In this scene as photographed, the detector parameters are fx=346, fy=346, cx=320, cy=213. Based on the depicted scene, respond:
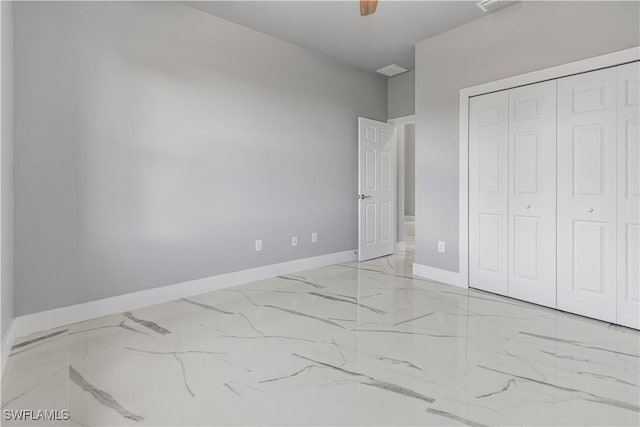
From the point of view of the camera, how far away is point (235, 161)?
360 centimetres

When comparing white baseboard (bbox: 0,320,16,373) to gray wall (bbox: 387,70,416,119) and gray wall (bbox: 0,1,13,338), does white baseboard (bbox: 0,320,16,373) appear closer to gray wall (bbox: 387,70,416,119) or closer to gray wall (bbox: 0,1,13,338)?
gray wall (bbox: 0,1,13,338)

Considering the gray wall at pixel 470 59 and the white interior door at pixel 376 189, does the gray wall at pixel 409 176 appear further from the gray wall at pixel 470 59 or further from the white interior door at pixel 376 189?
the gray wall at pixel 470 59

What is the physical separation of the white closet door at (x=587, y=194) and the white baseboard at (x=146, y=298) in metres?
2.65

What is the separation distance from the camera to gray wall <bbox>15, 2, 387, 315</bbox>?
2482 millimetres

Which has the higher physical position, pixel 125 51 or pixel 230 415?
pixel 125 51

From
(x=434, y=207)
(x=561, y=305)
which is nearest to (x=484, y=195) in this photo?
(x=434, y=207)

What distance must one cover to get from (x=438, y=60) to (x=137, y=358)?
3878mm

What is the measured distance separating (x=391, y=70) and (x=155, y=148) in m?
3.42

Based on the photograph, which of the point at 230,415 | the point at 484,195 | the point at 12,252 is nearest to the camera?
the point at 230,415

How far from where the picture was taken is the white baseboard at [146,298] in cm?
247

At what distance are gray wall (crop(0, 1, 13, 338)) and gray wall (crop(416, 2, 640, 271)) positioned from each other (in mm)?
3575

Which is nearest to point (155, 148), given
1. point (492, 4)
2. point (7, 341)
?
point (7, 341)

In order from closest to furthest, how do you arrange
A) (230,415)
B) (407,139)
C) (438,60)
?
(230,415)
(438,60)
(407,139)

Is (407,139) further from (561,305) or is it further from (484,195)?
(561,305)
